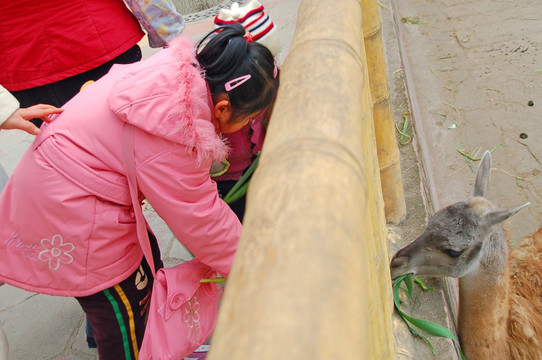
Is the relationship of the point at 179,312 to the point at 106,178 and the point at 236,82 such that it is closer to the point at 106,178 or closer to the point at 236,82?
the point at 106,178

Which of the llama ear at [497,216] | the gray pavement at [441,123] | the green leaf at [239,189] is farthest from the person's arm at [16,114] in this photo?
the llama ear at [497,216]

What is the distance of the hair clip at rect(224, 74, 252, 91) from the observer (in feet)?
5.58

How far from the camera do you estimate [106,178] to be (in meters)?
1.59

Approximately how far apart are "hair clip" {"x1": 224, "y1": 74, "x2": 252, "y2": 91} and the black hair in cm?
1

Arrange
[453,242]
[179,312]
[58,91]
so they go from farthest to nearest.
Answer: [453,242] → [58,91] → [179,312]

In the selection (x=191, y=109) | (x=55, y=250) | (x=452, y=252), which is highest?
(x=191, y=109)

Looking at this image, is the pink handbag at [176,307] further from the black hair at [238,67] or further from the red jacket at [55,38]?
the red jacket at [55,38]

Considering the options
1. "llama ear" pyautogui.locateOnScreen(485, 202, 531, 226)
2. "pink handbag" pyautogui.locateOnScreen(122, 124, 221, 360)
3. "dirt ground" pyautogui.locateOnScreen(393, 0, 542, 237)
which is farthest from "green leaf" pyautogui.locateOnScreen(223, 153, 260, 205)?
"dirt ground" pyautogui.locateOnScreen(393, 0, 542, 237)

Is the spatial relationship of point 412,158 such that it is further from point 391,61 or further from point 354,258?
point 354,258

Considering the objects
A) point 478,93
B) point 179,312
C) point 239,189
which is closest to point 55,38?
point 239,189

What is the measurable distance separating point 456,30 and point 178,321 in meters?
5.32

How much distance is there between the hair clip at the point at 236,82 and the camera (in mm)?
1700

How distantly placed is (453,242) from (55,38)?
220cm

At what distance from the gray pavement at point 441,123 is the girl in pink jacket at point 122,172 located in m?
1.08
